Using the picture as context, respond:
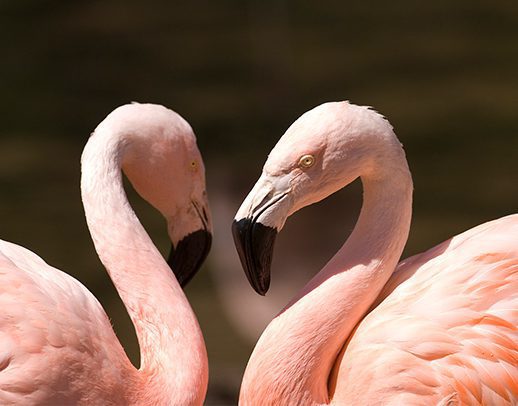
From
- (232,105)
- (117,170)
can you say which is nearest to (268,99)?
(232,105)

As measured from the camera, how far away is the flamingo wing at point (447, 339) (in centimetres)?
304

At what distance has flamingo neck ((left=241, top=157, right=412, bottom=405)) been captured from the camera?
10.7 feet

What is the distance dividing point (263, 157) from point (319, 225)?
191 cm

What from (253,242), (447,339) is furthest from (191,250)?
(447,339)

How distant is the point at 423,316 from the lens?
3.12 m

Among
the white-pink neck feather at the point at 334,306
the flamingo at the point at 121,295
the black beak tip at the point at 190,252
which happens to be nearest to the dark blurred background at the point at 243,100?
the black beak tip at the point at 190,252

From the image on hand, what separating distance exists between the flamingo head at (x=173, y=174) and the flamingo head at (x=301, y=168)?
59 centimetres

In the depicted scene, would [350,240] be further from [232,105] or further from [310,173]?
[232,105]

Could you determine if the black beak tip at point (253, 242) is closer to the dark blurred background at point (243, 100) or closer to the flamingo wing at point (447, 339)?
the flamingo wing at point (447, 339)

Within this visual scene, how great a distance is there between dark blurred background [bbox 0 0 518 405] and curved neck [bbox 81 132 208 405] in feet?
7.00

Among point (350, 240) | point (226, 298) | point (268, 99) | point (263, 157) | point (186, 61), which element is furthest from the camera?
point (186, 61)

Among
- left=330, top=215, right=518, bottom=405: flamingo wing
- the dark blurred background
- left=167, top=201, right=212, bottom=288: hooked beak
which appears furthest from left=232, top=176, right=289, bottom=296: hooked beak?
the dark blurred background

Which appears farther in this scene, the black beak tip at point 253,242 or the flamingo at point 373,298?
the black beak tip at point 253,242

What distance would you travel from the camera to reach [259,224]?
3180 mm
